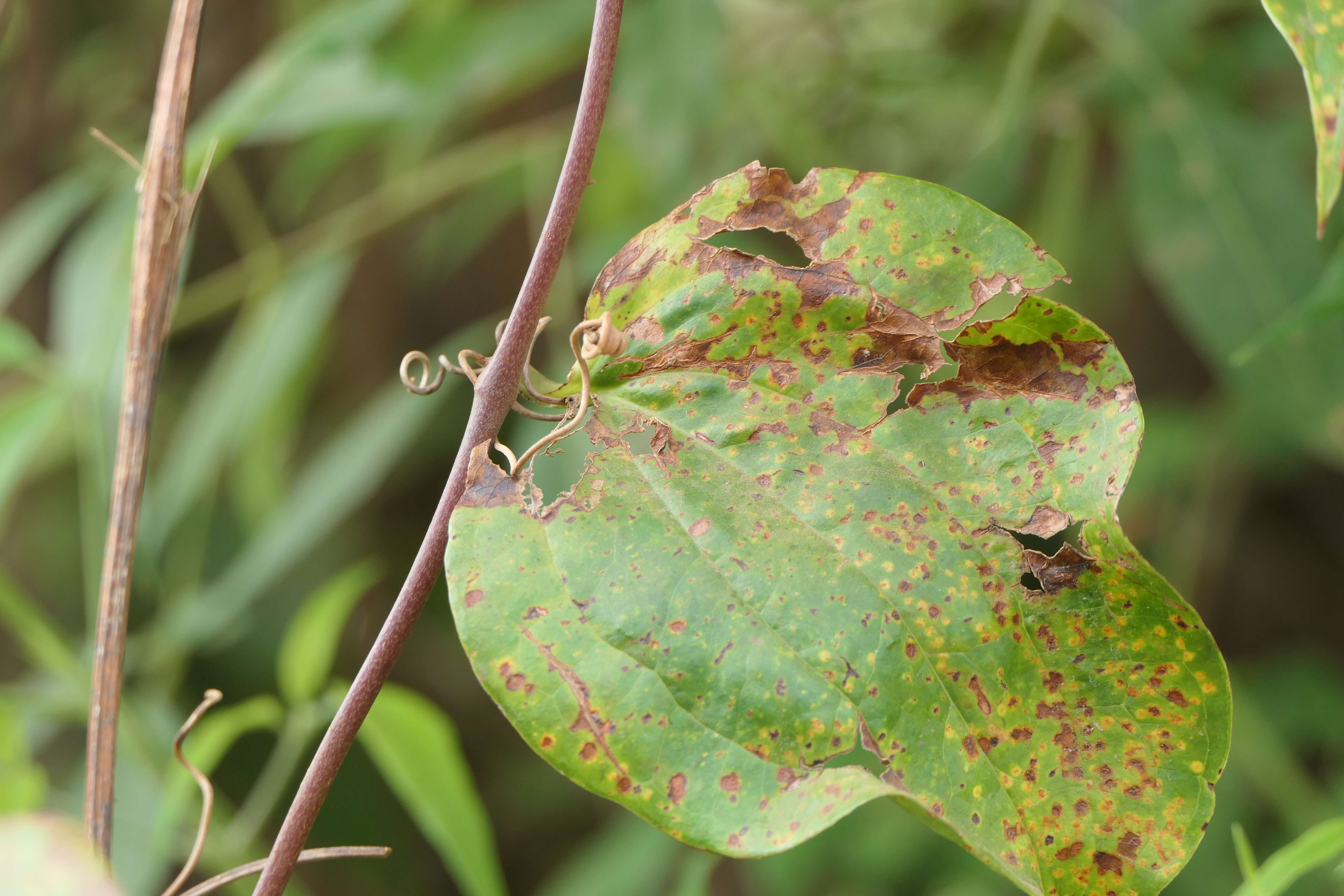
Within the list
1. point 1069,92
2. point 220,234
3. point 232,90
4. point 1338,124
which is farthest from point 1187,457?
point 220,234

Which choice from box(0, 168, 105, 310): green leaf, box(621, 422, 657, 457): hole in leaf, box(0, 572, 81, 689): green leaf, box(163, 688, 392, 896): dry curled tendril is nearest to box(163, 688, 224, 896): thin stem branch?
box(163, 688, 392, 896): dry curled tendril

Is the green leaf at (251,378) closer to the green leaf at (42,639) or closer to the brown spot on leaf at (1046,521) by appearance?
the green leaf at (42,639)

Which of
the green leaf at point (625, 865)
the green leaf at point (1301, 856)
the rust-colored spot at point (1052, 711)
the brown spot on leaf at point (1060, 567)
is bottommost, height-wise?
the green leaf at point (625, 865)

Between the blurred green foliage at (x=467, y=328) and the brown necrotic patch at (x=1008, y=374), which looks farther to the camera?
the blurred green foliage at (x=467, y=328)

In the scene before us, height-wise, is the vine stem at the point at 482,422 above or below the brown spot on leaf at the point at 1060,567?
above

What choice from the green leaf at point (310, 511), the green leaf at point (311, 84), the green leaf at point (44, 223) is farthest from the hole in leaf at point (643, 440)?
the green leaf at point (44, 223)

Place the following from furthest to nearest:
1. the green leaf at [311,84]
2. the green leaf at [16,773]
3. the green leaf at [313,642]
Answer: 1. the green leaf at [311,84]
2. the green leaf at [313,642]
3. the green leaf at [16,773]

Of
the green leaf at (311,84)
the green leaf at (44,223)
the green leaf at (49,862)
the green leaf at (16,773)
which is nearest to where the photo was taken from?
the green leaf at (49,862)

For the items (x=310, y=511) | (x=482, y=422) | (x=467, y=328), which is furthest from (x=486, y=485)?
(x=467, y=328)
